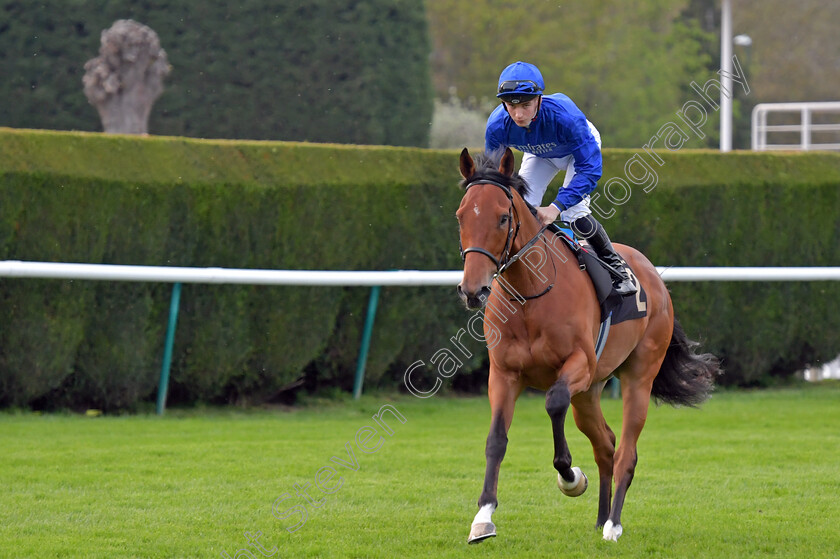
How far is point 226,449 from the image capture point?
6.54 metres

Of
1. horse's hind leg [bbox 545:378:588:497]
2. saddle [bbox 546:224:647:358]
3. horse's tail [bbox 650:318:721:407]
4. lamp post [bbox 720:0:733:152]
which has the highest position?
lamp post [bbox 720:0:733:152]

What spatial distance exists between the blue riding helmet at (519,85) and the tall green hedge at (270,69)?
11.0 metres

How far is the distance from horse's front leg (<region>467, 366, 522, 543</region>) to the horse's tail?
1431 millimetres

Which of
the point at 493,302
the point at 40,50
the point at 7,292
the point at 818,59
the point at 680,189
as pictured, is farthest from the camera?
the point at 818,59

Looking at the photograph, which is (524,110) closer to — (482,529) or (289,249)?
(482,529)

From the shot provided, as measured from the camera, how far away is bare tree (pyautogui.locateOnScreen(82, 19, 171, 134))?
1296cm

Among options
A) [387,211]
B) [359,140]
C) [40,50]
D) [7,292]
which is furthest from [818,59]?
[7,292]

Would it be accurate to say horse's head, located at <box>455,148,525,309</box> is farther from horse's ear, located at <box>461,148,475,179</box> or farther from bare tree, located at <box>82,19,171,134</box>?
bare tree, located at <box>82,19,171,134</box>

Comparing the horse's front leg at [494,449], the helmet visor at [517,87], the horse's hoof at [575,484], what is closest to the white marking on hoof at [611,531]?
the horse's hoof at [575,484]

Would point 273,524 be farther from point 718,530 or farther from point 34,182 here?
point 34,182

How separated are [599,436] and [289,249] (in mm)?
3810

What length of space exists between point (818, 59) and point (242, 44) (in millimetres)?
26764

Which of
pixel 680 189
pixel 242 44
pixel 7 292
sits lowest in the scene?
pixel 7 292

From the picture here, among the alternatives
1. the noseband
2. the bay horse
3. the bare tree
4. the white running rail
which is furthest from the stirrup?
the bare tree
